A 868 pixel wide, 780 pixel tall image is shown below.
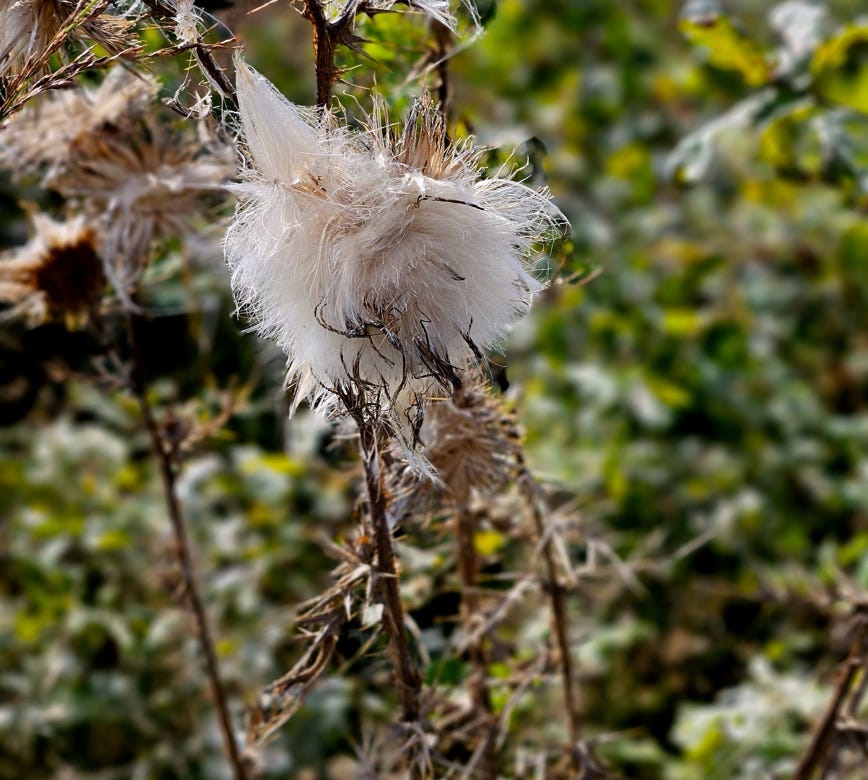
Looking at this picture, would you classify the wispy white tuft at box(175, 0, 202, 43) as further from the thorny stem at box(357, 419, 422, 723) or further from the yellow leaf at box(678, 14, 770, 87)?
the yellow leaf at box(678, 14, 770, 87)

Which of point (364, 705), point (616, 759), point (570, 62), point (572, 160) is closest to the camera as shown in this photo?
point (364, 705)

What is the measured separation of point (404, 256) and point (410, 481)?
0.22 meters

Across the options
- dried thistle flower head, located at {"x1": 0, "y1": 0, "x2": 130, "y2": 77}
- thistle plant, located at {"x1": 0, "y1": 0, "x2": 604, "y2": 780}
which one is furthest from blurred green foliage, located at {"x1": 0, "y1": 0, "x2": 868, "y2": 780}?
dried thistle flower head, located at {"x1": 0, "y1": 0, "x2": 130, "y2": 77}

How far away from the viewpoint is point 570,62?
2.71 m

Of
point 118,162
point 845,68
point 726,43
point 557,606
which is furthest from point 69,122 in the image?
point 845,68

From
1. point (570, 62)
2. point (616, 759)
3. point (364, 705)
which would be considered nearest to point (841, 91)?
point (570, 62)

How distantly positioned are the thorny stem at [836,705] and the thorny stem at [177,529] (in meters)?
0.53

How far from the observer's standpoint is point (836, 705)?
0.90m

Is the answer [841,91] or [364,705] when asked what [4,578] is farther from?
[841,91]

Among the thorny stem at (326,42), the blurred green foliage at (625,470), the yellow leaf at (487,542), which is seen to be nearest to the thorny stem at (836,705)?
→ the blurred green foliage at (625,470)

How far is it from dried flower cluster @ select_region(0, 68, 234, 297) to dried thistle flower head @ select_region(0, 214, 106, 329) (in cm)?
3

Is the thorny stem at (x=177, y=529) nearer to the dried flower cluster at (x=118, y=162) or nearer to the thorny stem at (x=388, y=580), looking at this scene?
the dried flower cluster at (x=118, y=162)

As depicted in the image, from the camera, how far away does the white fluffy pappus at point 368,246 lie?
546 mm

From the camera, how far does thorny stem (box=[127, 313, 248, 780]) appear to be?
0.94 metres
